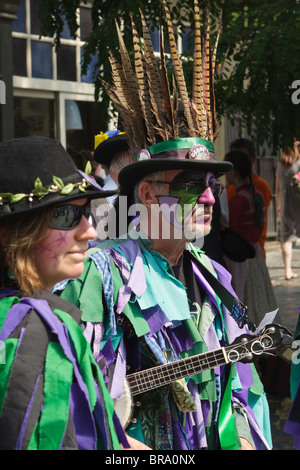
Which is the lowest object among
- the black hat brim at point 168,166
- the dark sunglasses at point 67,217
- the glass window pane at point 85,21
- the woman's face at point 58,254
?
the woman's face at point 58,254

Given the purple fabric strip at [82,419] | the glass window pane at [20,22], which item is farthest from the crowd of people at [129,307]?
the glass window pane at [20,22]

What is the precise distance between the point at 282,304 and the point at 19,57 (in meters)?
4.68

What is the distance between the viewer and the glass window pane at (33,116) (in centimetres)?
1036

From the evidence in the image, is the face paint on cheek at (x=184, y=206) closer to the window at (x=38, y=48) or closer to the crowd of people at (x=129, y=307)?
the crowd of people at (x=129, y=307)

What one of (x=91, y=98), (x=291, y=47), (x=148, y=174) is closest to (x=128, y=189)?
(x=148, y=174)

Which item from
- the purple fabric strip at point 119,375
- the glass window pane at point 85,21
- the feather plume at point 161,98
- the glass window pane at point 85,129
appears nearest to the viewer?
the purple fabric strip at point 119,375

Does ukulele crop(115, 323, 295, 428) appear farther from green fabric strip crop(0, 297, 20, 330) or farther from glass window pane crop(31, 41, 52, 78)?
glass window pane crop(31, 41, 52, 78)

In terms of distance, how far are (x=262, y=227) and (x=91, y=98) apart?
4.57m

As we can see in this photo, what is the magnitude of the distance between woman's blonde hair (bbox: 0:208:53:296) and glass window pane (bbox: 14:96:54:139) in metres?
8.45

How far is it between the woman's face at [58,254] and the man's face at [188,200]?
749mm

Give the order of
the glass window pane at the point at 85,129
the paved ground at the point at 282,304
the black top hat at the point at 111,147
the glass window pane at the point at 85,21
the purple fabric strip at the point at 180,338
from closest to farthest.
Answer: the purple fabric strip at the point at 180,338 < the black top hat at the point at 111,147 < the paved ground at the point at 282,304 < the glass window pane at the point at 85,21 < the glass window pane at the point at 85,129

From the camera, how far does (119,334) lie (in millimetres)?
2617

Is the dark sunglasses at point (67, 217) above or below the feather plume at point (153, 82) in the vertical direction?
below

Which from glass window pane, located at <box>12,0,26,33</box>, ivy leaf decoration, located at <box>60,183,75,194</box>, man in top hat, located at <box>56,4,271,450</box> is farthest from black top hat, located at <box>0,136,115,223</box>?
glass window pane, located at <box>12,0,26,33</box>
